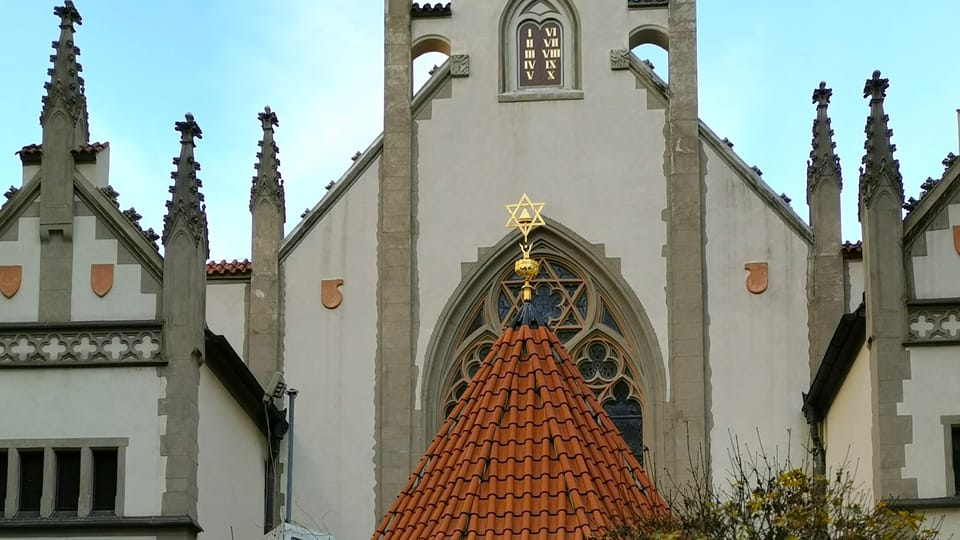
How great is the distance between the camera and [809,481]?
1983cm

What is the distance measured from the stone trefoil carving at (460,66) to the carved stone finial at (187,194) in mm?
5725

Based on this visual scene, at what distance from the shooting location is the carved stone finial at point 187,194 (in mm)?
27469

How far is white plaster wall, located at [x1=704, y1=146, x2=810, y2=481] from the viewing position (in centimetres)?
3036

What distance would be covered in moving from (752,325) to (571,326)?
8.33 feet

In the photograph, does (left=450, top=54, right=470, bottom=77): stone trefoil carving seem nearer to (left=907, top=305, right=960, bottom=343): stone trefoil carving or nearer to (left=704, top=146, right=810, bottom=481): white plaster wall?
(left=704, top=146, right=810, bottom=481): white plaster wall

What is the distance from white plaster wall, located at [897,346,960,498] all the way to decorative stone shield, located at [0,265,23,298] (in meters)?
10.7

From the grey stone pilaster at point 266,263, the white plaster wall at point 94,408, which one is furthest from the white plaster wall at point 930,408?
the grey stone pilaster at point 266,263

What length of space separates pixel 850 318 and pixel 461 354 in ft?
21.1

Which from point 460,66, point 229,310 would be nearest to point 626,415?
point 460,66

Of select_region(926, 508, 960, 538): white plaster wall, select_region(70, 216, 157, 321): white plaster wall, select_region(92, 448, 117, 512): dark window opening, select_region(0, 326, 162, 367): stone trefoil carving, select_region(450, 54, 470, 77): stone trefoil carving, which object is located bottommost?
select_region(926, 508, 960, 538): white plaster wall

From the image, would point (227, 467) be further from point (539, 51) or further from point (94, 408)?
point (539, 51)

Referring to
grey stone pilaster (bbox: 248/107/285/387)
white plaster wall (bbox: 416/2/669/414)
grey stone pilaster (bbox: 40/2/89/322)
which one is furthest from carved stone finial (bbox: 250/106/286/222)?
grey stone pilaster (bbox: 40/2/89/322)

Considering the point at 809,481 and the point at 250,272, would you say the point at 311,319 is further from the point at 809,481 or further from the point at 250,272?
the point at 809,481

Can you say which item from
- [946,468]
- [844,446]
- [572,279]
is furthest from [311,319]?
[946,468]
